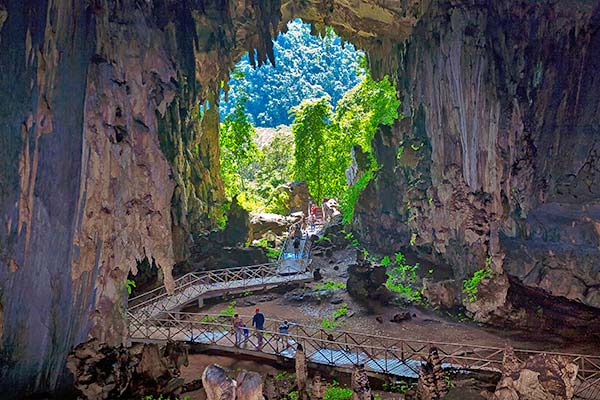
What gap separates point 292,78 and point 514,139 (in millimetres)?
63821

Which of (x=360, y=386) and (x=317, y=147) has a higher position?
(x=317, y=147)

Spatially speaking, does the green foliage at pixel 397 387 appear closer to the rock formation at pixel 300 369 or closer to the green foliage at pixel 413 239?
the rock formation at pixel 300 369

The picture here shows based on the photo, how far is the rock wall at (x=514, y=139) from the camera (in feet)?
54.5

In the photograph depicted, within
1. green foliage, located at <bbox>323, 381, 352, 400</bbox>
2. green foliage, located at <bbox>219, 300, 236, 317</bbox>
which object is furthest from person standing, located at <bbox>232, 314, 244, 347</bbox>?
green foliage, located at <bbox>219, 300, 236, 317</bbox>

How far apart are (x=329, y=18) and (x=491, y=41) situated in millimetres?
8999

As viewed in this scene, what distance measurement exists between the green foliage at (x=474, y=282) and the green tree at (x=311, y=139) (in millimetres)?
17304

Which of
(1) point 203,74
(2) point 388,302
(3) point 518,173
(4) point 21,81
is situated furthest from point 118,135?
(3) point 518,173

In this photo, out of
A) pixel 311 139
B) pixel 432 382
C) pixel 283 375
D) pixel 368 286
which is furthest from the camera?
pixel 311 139

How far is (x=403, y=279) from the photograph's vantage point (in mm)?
22984

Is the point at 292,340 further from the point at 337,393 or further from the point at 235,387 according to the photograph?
the point at 235,387

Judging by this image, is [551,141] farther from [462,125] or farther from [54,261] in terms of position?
[54,261]

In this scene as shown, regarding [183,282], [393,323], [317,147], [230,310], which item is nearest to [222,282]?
[183,282]

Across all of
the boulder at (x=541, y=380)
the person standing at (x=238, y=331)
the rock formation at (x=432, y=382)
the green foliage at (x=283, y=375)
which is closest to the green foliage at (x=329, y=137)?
the person standing at (x=238, y=331)

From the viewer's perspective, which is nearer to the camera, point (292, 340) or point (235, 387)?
point (235, 387)
